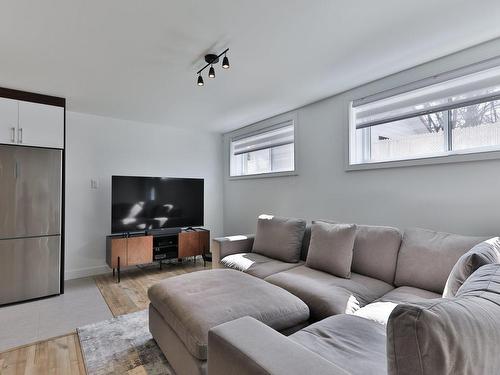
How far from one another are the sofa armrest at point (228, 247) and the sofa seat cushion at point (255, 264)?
0.27 ft

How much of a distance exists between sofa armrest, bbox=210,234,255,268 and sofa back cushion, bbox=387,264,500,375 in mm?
2432

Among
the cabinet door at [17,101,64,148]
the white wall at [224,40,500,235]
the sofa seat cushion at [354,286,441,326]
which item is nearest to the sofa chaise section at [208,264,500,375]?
the sofa seat cushion at [354,286,441,326]

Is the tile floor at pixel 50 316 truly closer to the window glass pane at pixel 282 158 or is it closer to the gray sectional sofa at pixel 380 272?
the gray sectional sofa at pixel 380 272

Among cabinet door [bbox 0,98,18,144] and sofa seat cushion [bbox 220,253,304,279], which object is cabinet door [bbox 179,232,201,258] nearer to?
sofa seat cushion [bbox 220,253,304,279]

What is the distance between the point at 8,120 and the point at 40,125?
267mm

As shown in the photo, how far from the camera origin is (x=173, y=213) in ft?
13.3

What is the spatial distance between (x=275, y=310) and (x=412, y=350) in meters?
1.13

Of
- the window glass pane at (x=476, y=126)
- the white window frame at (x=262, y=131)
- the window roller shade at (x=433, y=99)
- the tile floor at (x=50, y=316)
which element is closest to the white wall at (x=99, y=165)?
the tile floor at (x=50, y=316)

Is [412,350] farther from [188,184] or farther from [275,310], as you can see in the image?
[188,184]

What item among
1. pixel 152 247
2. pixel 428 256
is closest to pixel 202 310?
pixel 428 256

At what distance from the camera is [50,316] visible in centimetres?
254

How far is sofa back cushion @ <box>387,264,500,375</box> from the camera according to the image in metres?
0.56

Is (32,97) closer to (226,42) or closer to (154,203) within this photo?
(154,203)

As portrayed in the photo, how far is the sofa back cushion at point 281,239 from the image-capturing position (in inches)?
107
